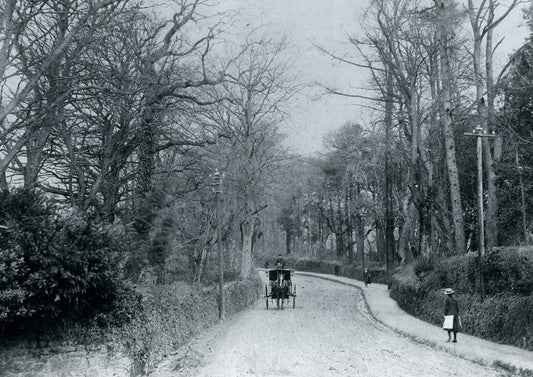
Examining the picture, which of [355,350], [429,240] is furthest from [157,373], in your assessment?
[429,240]

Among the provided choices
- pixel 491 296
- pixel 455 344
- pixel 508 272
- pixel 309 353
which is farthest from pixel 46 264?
pixel 491 296

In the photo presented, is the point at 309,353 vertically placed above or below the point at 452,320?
below

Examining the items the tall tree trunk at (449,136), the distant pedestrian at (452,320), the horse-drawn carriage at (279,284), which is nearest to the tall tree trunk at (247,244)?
the horse-drawn carriage at (279,284)

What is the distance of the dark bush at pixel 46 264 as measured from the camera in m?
11.3

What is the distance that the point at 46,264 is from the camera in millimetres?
11578

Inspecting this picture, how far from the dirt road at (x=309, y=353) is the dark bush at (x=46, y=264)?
8.44ft

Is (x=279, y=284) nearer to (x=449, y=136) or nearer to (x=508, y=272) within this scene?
(x=449, y=136)

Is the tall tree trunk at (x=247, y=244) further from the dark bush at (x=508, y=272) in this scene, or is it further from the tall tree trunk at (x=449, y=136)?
the dark bush at (x=508, y=272)

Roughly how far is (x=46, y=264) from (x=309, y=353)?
6.58m

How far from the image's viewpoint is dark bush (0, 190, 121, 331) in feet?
36.9

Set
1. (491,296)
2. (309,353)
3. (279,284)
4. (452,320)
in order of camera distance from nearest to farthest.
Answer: (309,353) < (452,320) < (491,296) < (279,284)

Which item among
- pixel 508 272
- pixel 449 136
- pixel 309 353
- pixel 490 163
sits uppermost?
pixel 449 136

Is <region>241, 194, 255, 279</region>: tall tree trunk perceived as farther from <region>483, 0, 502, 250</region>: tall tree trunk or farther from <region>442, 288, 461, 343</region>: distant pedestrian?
<region>442, 288, 461, 343</region>: distant pedestrian

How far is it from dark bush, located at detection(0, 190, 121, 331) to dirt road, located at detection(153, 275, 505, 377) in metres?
2.57
